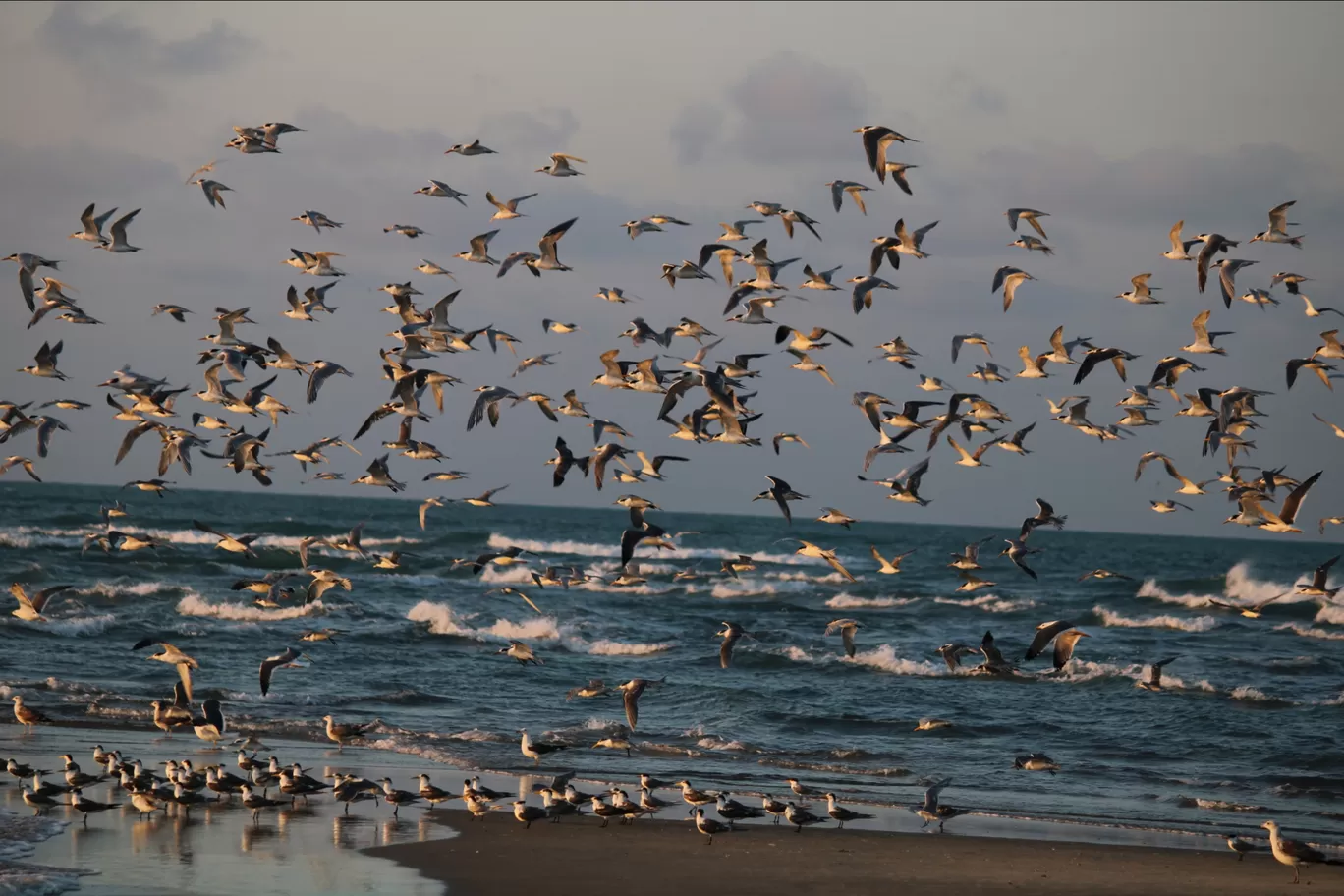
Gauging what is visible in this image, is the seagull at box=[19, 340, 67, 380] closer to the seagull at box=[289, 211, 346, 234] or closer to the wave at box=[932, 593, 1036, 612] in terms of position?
the seagull at box=[289, 211, 346, 234]

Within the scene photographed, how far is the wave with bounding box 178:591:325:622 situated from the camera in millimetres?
35375

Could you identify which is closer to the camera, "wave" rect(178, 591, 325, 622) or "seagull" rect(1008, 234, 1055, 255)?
"seagull" rect(1008, 234, 1055, 255)

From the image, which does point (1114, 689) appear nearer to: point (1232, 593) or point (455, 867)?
point (455, 867)

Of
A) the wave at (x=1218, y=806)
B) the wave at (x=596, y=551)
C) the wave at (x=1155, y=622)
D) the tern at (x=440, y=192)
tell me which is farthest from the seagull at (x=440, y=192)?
the wave at (x=596, y=551)

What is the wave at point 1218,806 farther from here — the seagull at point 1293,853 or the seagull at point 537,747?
the seagull at point 537,747

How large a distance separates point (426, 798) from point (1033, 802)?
23.4ft

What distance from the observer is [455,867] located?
12.9m

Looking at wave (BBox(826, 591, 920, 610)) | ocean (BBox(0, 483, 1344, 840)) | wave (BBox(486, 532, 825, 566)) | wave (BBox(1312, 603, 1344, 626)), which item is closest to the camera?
ocean (BBox(0, 483, 1344, 840))

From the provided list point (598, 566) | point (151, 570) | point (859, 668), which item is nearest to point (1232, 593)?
point (598, 566)

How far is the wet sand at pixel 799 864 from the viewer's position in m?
12.6

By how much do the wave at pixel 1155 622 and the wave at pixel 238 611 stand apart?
23.0 metres

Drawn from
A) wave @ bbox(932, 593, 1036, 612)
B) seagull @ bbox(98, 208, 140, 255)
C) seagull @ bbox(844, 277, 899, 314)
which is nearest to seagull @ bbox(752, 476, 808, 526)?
seagull @ bbox(844, 277, 899, 314)

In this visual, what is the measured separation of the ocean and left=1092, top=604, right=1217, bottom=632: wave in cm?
15

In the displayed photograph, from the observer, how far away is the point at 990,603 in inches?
1917
